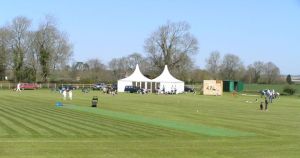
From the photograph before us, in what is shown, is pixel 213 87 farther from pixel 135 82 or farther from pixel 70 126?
pixel 70 126

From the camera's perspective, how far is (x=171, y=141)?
62.6 feet

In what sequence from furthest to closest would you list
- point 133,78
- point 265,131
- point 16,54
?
1. point 16,54
2. point 133,78
3. point 265,131

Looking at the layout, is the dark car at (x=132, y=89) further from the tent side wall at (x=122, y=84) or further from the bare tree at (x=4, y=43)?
the bare tree at (x=4, y=43)

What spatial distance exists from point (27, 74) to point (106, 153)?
95705 millimetres

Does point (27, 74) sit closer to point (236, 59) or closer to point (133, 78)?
point (133, 78)

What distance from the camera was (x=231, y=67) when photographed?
163m

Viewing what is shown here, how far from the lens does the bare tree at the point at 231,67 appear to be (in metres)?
161

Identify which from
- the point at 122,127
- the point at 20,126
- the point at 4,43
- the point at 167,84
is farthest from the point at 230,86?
the point at 20,126

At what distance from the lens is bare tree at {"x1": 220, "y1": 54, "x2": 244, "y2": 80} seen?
16075 centimetres

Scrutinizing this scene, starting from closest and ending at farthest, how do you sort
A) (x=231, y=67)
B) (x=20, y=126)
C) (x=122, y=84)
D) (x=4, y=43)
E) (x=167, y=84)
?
(x=20, y=126)
(x=167, y=84)
(x=122, y=84)
(x=4, y=43)
(x=231, y=67)

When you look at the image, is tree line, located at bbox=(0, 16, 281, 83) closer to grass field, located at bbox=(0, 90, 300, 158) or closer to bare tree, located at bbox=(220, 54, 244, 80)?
bare tree, located at bbox=(220, 54, 244, 80)

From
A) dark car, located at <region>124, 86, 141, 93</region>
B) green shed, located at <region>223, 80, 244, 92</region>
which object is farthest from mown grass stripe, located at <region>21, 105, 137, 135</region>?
green shed, located at <region>223, 80, 244, 92</region>

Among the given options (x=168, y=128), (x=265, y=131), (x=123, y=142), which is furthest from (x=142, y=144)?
(x=265, y=131)

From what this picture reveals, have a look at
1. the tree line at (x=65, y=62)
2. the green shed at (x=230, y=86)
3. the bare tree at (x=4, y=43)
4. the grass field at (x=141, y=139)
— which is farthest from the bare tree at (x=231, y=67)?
the grass field at (x=141, y=139)
